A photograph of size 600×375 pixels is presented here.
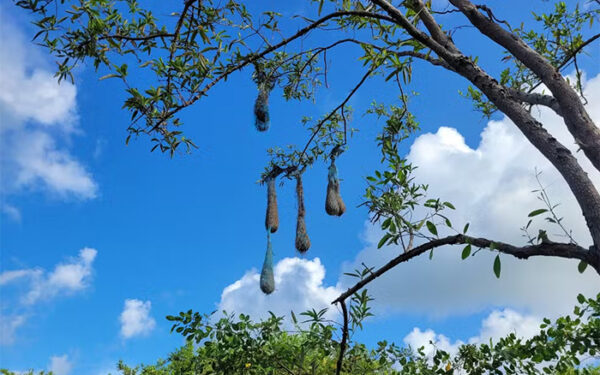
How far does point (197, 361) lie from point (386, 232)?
1.33m

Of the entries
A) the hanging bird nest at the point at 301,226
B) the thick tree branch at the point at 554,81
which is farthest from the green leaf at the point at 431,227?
the hanging bird nest at the point at 301,226

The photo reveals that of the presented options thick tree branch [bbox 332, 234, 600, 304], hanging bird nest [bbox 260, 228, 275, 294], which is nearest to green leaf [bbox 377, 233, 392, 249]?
thick tree branch [bbox 332, 234, 600, 304]

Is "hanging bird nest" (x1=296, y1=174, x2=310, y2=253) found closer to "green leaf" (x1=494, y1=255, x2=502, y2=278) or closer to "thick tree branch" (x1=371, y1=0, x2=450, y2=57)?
"thick tree branch" (x1=371, y1=0, x2=450, y2=57)

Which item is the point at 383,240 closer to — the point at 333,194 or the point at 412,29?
the point at 412,29

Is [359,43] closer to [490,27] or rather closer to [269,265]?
[490,27]

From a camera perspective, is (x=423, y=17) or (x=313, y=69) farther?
(x=313, y=69)

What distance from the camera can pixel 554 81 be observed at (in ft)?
6.49

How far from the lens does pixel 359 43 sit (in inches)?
98.8

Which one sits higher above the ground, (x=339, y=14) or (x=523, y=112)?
(x=339, y=14)

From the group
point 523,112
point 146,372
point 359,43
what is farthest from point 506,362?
point 146,372

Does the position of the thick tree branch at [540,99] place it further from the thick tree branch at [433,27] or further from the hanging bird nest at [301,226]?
the hanging bird nest at [301,226]

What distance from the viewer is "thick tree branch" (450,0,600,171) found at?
177 cm

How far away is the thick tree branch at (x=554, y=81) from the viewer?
177 cm

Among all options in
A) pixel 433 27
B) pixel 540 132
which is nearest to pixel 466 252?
pixel 540 132
